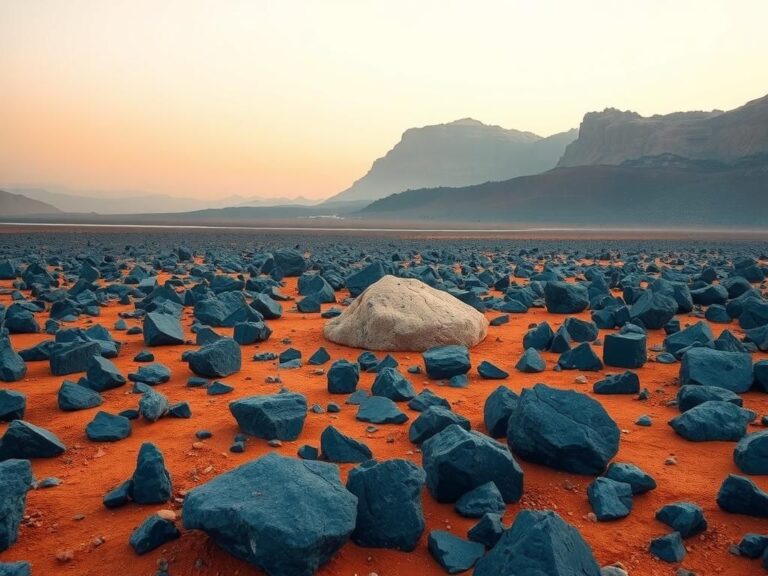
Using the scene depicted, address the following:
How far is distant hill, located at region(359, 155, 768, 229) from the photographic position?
65062 mm

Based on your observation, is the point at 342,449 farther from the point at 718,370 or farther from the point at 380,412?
the point at 718,370

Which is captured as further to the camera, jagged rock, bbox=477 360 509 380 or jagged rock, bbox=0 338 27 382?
jagged rock, bbox=477 360 509 380

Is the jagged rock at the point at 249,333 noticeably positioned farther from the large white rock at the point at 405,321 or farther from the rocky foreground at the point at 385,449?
the large white rock at the point at 405,321

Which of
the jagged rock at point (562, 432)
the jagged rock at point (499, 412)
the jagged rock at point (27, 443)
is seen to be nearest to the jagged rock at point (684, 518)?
the jagged rock at point (562, 432)

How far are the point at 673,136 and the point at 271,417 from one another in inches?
3740

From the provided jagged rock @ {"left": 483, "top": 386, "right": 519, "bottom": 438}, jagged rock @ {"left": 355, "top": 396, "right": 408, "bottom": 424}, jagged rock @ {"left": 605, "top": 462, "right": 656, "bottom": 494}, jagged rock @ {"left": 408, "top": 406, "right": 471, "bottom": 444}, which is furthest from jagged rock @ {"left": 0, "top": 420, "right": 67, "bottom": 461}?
jagged rock @ {"left": 605, "top": 462, "right": 656, "bottom": 494}

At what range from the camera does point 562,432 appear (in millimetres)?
2754

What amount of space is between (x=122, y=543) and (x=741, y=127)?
9112cm

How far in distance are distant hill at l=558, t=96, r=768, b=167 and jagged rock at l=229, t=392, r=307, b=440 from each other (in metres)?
85.4

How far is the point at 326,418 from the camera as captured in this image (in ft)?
11.4

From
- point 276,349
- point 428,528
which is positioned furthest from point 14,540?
→ point 276,349

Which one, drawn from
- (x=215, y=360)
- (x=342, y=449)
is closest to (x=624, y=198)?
(x=215, y=360)

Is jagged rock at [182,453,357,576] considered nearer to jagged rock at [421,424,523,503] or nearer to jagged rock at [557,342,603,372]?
jagged rock at [421,424,523,503]

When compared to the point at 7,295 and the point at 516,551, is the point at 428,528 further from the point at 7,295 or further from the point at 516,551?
the point at 7,295
